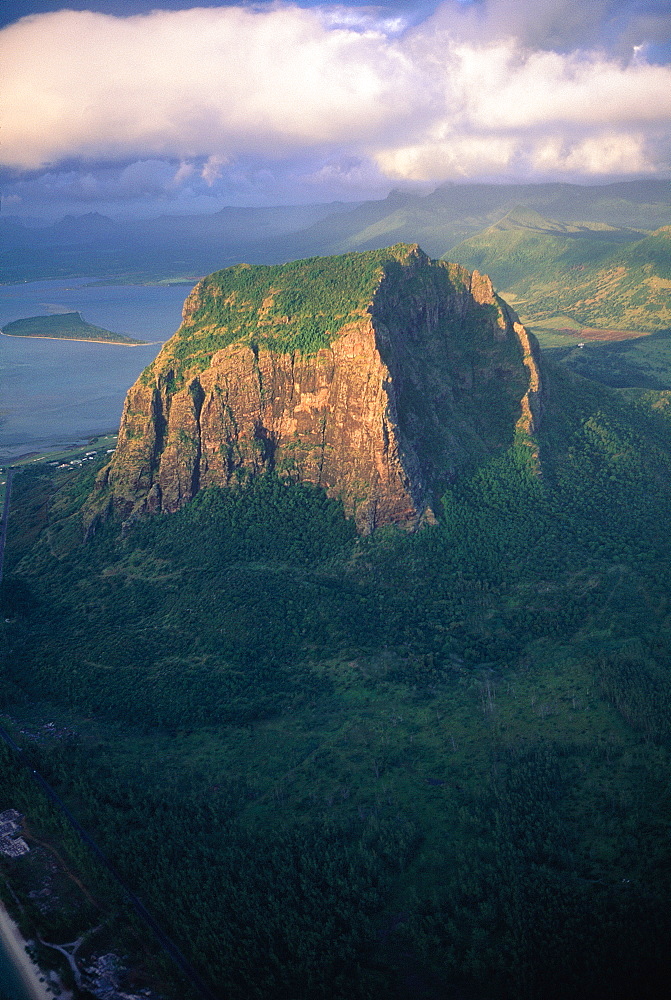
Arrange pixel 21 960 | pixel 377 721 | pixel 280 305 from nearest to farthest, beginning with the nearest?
pixel 21 960 → pixel 377 721 → pixel 280 305

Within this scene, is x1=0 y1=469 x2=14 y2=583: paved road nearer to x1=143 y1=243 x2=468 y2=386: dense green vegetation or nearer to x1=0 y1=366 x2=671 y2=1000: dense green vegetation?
x1=0 y1=366 x2=671 y2=1000: dense green vegetation

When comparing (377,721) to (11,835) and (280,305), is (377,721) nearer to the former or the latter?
(11,835)

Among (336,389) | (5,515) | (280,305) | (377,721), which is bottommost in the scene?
(377,721)

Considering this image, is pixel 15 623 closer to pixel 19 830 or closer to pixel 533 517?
pixel 19 830

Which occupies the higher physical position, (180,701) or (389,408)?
(389,408)

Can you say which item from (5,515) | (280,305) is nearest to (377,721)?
(280,305)

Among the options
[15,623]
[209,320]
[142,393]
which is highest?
[209,320]

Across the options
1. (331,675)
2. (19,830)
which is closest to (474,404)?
(331,675)
